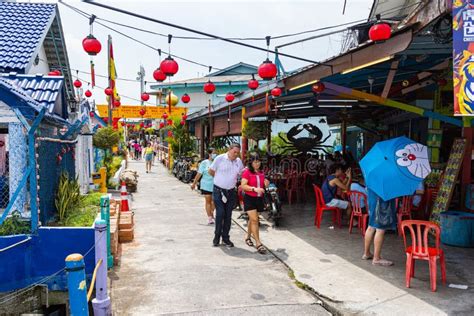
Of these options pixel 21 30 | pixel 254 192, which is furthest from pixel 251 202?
Answer: pixel 21 30

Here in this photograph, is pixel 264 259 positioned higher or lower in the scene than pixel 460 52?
lower

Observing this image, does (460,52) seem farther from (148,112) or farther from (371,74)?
(148,112)

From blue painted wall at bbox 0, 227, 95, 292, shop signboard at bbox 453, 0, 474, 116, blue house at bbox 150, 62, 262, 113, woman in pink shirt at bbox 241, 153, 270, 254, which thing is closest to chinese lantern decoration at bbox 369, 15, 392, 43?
shop signboard at bbox 453, 0, 474, 116

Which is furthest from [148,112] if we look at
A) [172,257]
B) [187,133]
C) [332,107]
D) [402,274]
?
[402,274]

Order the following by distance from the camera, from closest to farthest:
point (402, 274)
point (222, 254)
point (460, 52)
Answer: point (460, 52), point (402, 274), point (222, 254)

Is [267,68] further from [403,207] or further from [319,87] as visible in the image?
[403,207]

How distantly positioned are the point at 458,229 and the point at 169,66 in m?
5.75

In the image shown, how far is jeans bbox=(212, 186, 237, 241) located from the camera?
726 cm

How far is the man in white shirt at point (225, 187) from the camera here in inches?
285

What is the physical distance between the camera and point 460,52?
4250 millimetres

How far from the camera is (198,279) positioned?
5602 mm

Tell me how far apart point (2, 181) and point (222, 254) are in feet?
12.9

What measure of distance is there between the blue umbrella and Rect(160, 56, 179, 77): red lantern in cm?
370

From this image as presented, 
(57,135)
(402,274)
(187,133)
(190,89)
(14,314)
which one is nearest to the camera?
(14,314)
